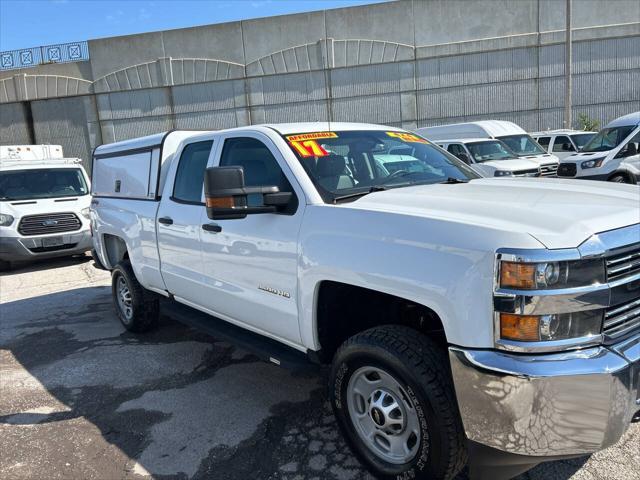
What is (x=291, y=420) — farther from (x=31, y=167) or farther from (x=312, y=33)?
(x=312, y=33)

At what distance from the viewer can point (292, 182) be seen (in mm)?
3229

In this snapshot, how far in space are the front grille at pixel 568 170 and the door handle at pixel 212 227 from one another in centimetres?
1078

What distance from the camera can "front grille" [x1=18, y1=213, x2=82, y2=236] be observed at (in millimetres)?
9695

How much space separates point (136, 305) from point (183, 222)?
1.64 meters

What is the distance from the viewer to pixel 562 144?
56.7ft

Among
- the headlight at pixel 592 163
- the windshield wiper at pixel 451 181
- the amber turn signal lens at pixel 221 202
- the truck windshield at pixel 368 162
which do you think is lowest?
the headlight at pixel 592 163

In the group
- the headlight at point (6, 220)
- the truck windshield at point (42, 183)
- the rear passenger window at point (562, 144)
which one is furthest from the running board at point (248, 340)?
the rear passenger window at point (562, 144)

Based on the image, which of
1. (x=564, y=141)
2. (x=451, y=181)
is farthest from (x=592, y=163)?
(x=451, y=181)

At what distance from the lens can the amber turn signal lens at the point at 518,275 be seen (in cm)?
211

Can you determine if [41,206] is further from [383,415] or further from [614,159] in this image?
[614,159]

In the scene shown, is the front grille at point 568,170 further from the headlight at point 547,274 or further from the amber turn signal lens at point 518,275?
the amber turn signal lens at point 518,275

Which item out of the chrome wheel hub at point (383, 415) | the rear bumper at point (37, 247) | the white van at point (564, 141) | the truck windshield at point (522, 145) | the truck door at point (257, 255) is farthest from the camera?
the white van at point (564, 141)

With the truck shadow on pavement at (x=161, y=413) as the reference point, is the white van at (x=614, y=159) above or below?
above

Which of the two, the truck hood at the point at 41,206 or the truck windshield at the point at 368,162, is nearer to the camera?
the truck windshield at the point at 368,162
